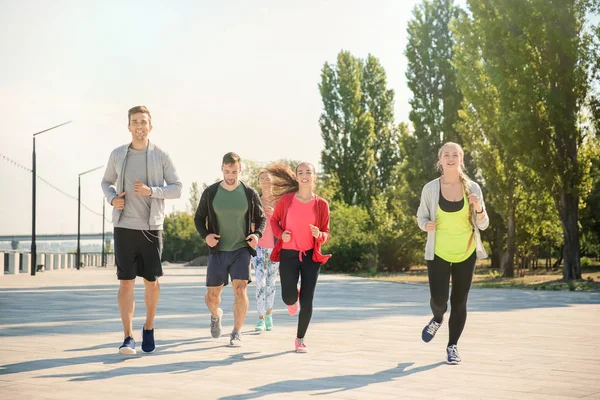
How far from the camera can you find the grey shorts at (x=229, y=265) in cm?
949

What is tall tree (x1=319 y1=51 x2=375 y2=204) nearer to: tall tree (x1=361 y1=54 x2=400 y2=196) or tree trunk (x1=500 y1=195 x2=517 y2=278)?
tall tree (x1=361 y1=54 x2=400 y2=196)

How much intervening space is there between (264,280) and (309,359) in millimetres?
3140

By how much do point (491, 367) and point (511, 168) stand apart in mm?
24590

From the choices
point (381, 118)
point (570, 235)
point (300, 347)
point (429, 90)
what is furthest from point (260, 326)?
point (381, 118)

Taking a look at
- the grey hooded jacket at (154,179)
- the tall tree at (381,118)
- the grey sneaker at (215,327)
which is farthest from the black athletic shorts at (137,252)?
the tall tree at (381,118)

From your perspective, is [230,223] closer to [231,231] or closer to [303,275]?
[231,231]

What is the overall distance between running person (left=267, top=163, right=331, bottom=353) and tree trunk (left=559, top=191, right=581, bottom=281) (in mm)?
20355

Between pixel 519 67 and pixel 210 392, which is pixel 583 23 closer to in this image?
pixel 519 67

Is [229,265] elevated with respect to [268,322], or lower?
elevated

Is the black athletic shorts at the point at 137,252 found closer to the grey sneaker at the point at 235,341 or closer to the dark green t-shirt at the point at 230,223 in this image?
the dark green t-shirt at the point at 230,223

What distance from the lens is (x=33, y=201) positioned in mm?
43125

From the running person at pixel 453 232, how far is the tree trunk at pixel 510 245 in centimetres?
2572

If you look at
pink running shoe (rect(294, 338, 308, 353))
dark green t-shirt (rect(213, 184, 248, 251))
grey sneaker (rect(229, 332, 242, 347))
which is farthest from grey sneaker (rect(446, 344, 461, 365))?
dark green t-shirt (rect(213, 184, 248, 251))

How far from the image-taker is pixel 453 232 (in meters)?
8.34
